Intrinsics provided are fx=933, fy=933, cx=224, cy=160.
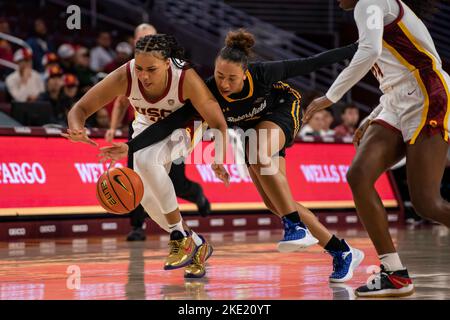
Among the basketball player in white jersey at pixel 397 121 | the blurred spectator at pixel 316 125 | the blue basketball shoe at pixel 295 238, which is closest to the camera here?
the basketball player in white jersey at pixel 397 121

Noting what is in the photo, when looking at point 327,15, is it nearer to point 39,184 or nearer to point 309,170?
point 309,170

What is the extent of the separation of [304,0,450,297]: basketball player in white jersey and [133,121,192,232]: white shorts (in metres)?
1.53

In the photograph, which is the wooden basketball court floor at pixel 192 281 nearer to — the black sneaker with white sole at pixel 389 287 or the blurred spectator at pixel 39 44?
the black sneaker with white sole at pixel 389 287

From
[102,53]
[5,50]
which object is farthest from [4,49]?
[102,53]

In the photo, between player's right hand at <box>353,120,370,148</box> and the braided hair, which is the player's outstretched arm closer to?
the braided hair

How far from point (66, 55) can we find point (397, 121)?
1190 cm

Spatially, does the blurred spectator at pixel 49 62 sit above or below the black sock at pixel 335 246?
above

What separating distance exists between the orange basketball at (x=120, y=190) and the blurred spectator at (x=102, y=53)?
409 inches

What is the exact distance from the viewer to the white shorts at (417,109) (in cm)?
575

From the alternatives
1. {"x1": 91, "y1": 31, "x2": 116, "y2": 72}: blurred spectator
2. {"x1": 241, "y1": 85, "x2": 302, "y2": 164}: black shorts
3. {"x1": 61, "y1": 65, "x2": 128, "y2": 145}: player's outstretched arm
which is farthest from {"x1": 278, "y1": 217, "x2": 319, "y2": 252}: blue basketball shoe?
{"x1": 91, "y1": 31, "x2": 116, "y2": 72}: blurred spectator

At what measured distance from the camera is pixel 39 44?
55.3ft

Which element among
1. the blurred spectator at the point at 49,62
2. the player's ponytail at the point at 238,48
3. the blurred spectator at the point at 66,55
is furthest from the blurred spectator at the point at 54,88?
the player's ponytail at the point at 238,48

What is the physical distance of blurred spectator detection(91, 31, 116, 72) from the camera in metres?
17.5

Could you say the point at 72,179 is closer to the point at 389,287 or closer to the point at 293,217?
the point at 293,217
